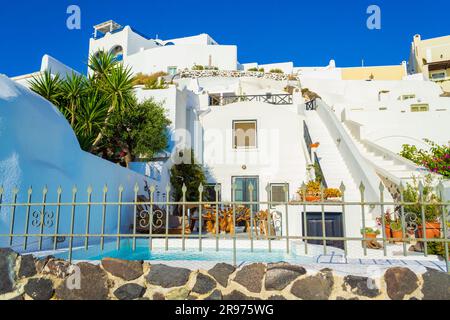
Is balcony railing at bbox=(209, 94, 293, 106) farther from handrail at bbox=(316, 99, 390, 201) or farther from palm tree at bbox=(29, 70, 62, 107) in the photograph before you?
palm tree at bbox=(29, 70, 62, 107)

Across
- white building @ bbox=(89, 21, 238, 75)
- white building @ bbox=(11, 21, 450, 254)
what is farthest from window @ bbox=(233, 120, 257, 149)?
white building @ bbox=(89, 21, 238, 75)

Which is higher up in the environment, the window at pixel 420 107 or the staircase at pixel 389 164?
the window at pixel 420 107

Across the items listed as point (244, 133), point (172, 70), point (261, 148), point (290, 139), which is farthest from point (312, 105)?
point (172, 70)

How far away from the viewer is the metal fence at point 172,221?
11.7 ft

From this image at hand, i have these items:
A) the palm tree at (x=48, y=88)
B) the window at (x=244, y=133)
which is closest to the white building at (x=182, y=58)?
the window at (x=244, y=133)

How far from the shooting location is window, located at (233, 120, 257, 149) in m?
17.7

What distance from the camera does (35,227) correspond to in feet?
21.6

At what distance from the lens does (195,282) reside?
3.60 meters

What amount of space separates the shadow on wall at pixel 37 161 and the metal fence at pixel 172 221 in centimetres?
3

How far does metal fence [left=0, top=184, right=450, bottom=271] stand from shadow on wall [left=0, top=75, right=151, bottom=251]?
34mm

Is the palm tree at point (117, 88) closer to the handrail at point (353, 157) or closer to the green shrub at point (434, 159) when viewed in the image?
the handrail at point (353, 157)

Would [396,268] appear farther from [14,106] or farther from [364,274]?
[14,106]
